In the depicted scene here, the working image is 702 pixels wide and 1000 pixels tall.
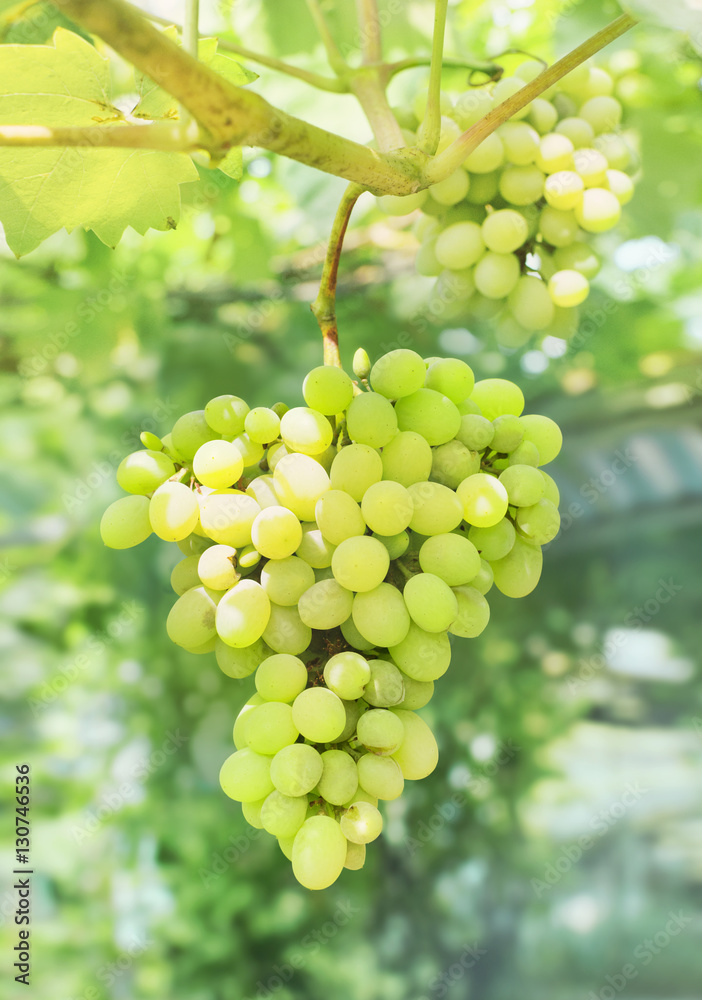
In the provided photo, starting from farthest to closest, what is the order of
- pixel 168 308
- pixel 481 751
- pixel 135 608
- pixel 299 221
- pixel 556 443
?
pixel 481 751
pixel 135 608
pixel 299 221
pixel 168 308
pixel 556 443

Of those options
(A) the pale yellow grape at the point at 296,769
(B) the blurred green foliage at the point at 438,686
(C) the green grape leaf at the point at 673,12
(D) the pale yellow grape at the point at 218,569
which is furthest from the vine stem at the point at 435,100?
(B) the blurred green foliage at the point at 438,686

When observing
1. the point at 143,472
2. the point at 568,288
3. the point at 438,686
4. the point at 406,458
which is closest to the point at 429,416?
the point at 406,458

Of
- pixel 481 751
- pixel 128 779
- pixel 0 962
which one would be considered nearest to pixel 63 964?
pixel 0 962

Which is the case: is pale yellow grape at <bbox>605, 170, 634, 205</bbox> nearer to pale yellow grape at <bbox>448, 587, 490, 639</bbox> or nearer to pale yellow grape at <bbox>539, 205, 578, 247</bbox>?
pale yellow grape at <bbox>539, 205, 578, 247</bbox>

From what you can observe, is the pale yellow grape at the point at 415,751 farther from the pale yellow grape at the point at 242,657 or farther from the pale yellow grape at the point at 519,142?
the pale yellow grape at the point at 519,142

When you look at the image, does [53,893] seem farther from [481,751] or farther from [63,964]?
[481,751]

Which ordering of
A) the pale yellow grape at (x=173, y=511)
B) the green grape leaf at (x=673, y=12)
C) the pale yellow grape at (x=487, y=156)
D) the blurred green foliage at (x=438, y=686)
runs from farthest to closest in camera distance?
the blurred green foliage at (x=438, y=686)
the pale yellow grape at (x=487, y=156)
the pale yellow grape at (x=173, y=511)
the green grape leaf at (x=673, y=12)

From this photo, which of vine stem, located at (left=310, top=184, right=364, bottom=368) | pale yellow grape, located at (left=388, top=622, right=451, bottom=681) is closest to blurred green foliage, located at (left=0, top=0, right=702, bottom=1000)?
vine stem, located at (left=310, top=184, right=364, bottom=368)
